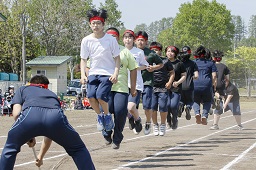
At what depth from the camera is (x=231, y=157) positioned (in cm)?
1112

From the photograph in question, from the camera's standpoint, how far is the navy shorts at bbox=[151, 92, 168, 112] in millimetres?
13750

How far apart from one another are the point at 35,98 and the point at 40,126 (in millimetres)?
A: 355

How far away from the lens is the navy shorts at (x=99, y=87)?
33.0ft

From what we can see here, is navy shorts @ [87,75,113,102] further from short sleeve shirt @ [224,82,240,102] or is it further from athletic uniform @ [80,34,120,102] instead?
short sleeve shirt @ [224,82,240,102]

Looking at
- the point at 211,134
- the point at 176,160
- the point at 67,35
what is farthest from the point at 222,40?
the point at 176,160

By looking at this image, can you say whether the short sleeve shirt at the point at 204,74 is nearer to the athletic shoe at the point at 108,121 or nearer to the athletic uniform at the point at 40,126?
the athletic shoe at the point at 108,121

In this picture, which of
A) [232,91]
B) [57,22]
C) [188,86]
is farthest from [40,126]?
[57,22]

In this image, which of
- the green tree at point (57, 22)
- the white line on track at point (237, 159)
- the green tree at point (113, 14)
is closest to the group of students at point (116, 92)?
the white line on track at point (237, 159)

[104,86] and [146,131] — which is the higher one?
[104,86]

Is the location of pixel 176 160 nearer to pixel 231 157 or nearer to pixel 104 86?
pixel 231 157

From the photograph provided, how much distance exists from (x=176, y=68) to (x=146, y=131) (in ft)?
6.17

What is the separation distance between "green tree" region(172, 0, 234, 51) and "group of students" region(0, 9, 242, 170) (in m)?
91.4

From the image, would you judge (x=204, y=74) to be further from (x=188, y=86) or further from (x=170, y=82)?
(x=170, y=82)

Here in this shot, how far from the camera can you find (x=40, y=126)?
22.5 ft
